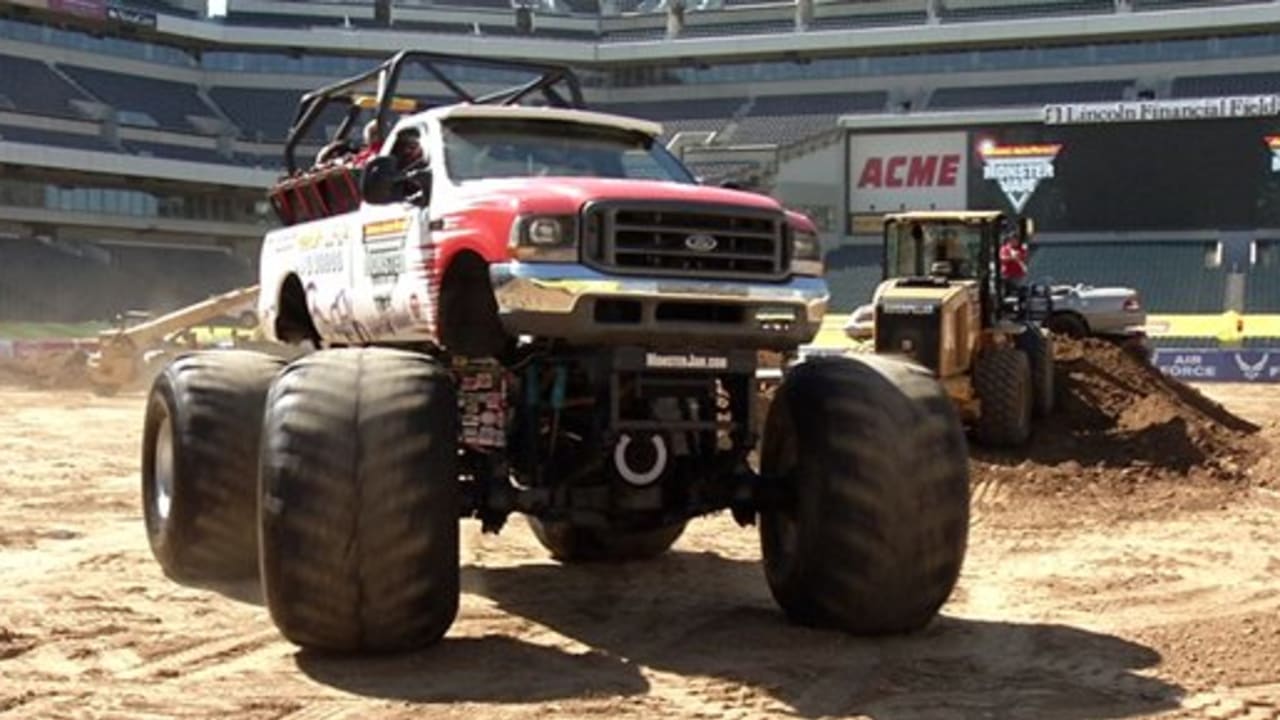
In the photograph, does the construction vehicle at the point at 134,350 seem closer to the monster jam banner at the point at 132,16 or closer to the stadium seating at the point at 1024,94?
the stadium seating at the point at 1024,94

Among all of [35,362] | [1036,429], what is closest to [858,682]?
[1036,429]

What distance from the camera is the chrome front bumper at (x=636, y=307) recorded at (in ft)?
21.6

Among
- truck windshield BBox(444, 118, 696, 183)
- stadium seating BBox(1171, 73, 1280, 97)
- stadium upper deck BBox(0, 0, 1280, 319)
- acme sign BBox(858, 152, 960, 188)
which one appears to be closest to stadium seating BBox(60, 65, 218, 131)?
stadium upper deck BBox(0, 0, 1280, 319)

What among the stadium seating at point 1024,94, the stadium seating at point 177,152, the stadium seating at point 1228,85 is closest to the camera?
the stadium seating at point 1228,85

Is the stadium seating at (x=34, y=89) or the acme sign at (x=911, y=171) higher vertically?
the stadium seating at (x=34, y=89)

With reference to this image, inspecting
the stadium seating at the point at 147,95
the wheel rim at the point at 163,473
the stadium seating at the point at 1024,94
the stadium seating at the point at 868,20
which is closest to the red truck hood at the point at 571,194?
the wheel rim at the point at 163,473

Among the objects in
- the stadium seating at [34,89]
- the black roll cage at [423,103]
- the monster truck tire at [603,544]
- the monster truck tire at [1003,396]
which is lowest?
the monster truck tire at [603,544]

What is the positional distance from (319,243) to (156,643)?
9.88 ft

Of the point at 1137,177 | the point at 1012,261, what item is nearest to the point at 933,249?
the point at 1012,261

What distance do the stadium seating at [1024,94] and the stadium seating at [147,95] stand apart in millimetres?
30717

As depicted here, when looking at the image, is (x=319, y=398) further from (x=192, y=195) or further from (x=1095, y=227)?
(x=192, y=195)

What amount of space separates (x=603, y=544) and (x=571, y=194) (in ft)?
10.8

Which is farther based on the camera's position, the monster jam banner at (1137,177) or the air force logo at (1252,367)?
the monster jam banner at (1137,177)

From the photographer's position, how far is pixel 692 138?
2389 inches
